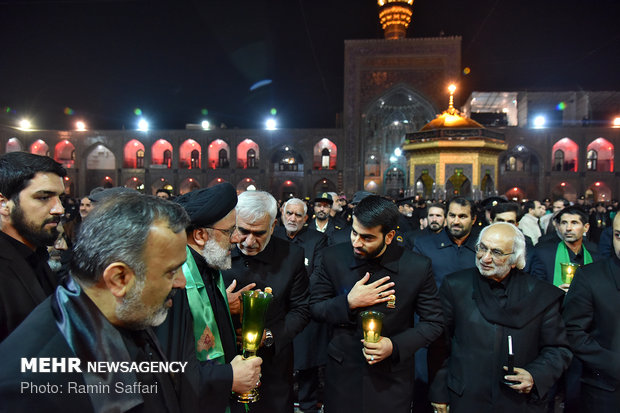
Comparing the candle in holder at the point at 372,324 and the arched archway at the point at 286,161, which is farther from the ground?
the arched archway at the point at 286,161

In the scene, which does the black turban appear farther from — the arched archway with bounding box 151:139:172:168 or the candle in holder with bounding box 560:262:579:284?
the arched archway with bounding box 151:139:172:168

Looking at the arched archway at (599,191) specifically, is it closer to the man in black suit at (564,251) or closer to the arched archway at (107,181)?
the man in black suit at (564,251)

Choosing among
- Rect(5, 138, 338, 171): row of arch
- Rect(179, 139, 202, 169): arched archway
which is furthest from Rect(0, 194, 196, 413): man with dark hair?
Rect(179, 139, 202, 169): arched archway

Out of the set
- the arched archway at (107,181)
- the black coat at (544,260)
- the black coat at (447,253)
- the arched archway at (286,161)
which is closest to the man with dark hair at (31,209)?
the black coat at (447,253)

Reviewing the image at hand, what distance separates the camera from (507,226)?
8.08ft

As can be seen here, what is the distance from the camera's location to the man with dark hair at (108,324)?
100cm

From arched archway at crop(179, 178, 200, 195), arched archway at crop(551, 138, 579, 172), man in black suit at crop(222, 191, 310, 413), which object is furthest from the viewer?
arched archway at crop(179, 178, 200, 195)

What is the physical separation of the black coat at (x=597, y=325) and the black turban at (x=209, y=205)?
7.32 ft

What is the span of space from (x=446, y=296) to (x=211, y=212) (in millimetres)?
1614

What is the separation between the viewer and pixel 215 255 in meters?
1.94

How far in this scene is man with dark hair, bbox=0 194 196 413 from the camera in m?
1.00

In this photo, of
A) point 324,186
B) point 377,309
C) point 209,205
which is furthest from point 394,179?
point 209,205

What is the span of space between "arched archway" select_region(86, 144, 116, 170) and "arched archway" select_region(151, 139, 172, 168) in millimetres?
3778

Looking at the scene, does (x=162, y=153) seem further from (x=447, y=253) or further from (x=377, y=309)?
(x=377, y=309)
